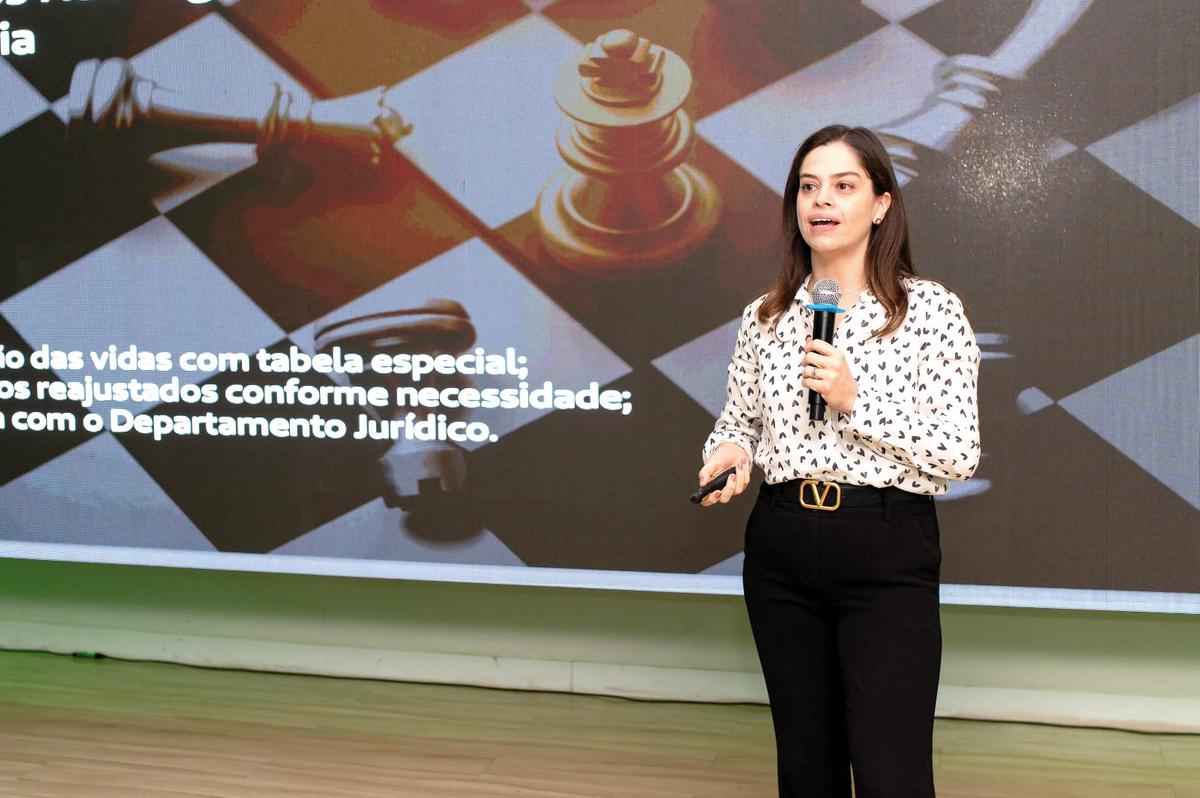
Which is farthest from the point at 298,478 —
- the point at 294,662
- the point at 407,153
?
the point at 407,153

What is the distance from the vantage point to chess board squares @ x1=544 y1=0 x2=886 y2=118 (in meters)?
2.94

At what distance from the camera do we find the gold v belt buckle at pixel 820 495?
1758 millimetres

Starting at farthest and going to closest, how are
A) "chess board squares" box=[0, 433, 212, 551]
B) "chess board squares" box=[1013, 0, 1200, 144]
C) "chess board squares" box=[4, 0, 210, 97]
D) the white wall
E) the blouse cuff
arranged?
1. "chess board squares" box=[0, 433, 212, 551]
2. "chess board squares" box=[4, 0, 210, 97]
3. the white wall
4. "chess board squares" box=[1013, 0, 1200, 144]
5. the blouse cuff

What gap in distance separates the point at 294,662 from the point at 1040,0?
109 inches

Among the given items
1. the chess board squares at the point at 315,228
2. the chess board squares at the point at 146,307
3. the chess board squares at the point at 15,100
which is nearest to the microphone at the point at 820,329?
the chess board squares at the point at 315,228

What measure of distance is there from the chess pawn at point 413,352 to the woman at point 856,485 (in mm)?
1485

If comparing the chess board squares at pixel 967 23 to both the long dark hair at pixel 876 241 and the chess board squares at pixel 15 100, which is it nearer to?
the long dark hair at pixel 876 241

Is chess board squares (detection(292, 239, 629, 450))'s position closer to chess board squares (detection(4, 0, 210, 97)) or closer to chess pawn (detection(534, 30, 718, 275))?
chess pawn (detection(534, 30, 718, 275))

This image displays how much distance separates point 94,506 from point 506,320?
4.50 ft

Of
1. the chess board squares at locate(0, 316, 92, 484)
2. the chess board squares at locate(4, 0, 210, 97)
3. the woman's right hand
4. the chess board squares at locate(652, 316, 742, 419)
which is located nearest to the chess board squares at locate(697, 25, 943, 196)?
the chess board squares at locate(652, 316, 742, 419)

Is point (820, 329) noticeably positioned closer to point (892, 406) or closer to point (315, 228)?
point (892, 406)

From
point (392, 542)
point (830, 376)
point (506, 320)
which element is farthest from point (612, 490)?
point (830, 376)

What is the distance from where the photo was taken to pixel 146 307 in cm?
344

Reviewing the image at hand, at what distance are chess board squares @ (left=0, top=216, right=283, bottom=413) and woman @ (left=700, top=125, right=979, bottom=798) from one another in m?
1.94
